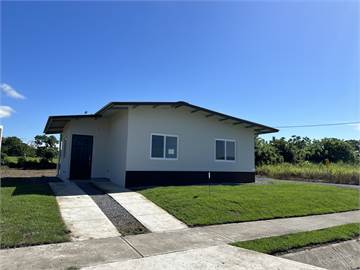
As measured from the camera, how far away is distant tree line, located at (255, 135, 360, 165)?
30.9m

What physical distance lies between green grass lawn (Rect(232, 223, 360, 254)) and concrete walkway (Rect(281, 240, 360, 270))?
208 millimetres

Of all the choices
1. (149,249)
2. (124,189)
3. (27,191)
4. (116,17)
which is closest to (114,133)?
(124,189)

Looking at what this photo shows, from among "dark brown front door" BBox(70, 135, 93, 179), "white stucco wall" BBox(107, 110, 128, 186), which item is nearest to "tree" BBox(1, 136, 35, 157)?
"dark brown front door" BBox(70, 135, 93, 179)

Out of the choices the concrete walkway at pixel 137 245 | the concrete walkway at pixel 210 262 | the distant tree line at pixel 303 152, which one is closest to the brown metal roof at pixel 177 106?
the concrete walkway at pixel 137 245

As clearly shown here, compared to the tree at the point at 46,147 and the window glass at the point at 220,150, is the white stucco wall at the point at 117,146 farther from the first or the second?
the tree at the point at 46,147

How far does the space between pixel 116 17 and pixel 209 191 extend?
7.19 m

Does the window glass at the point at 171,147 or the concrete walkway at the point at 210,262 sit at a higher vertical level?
the window glass at the point at 171,147

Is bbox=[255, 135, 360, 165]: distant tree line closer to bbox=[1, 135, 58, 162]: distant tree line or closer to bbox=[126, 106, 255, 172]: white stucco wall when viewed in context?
bbox=[126, 106, 255, 172]: white stucco wall

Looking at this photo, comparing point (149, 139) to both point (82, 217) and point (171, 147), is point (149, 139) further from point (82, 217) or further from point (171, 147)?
point (82, 217)

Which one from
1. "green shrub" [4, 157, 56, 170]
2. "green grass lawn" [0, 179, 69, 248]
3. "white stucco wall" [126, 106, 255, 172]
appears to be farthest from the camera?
"green shrub" [4, 157, 56, 170]

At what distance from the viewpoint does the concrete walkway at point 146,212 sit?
23.9 ft

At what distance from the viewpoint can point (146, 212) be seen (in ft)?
28.0

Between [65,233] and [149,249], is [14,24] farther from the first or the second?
[149,249]

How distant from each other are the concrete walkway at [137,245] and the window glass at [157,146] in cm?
678
